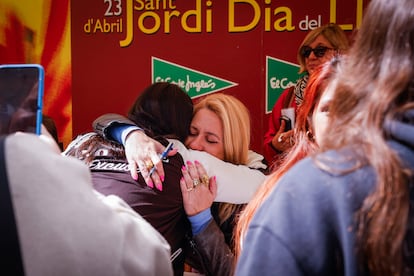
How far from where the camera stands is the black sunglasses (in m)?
2.44

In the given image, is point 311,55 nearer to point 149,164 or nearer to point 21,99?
point 149,164

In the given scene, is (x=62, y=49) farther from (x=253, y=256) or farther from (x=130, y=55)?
(x=253, y=256)

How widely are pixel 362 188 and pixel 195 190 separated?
2.96 feet

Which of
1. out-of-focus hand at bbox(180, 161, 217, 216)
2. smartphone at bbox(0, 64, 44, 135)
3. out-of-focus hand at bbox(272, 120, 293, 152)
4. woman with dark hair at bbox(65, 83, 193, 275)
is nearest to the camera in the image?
smartphone at bbox(0, 64, 44, 135)

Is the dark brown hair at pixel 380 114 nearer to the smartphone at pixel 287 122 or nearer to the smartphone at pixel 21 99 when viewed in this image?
the smartphone at pixel 21 99

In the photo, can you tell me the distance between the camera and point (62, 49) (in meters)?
3.21

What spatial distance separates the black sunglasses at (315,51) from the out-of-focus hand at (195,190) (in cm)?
127

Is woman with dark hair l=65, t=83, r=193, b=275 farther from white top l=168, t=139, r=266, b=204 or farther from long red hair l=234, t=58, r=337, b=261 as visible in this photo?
long red hair l=234, t=58, r=337, b=261

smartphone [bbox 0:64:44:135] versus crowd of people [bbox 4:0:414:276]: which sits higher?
smartphone [bbox 0:64:44:135]

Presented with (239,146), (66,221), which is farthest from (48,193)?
(239,146)

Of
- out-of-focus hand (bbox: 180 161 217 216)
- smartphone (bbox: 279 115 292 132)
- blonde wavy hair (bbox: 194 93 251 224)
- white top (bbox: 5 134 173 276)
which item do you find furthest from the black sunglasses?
white top (bbox: 5 134 173 276)

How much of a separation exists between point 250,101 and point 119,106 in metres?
0.89

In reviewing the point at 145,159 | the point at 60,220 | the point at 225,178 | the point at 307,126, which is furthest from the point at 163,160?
the point at 60,220

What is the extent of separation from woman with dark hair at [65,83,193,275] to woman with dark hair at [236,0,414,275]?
72 centimetres
